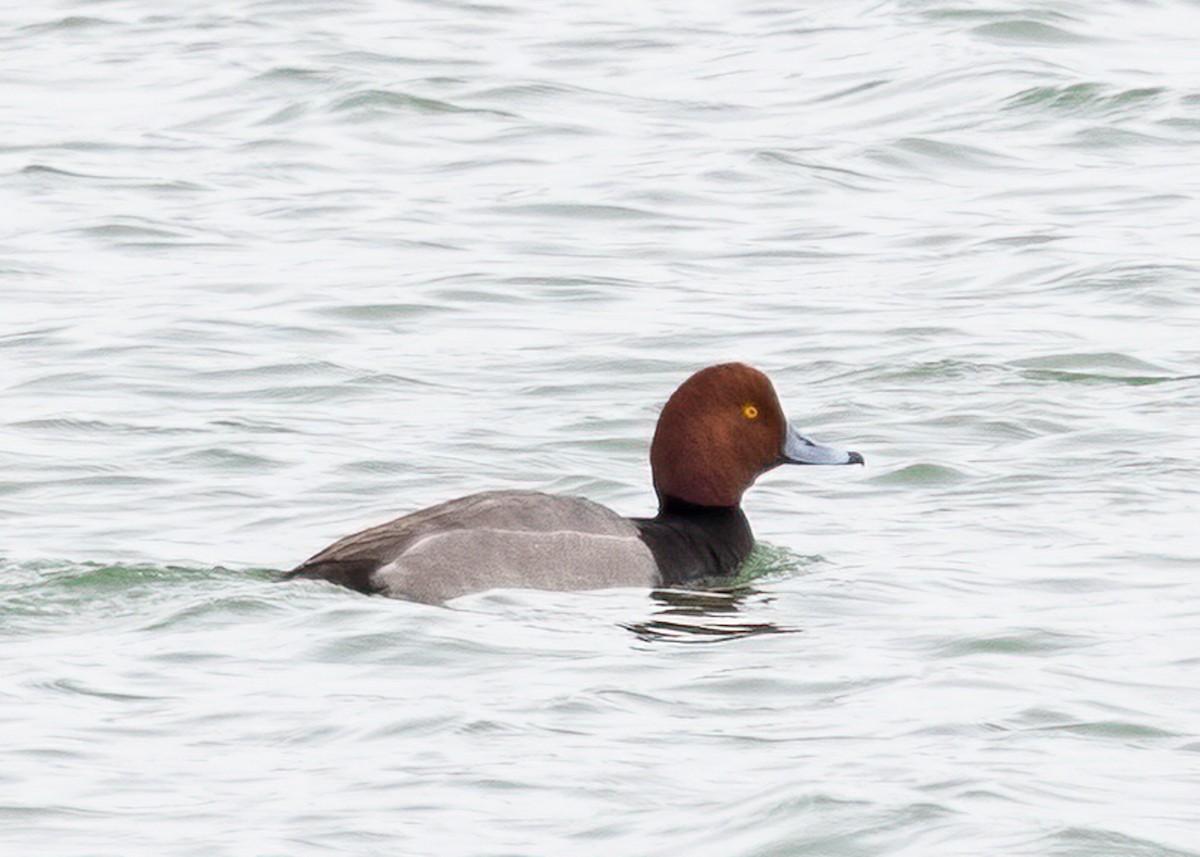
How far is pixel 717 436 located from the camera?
33.3 ft

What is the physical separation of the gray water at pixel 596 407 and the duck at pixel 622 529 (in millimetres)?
125

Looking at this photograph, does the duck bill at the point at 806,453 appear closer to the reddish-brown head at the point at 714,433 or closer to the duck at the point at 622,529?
the duck at the point at 622,529

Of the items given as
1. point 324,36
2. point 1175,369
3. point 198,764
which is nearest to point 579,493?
point 1175,369

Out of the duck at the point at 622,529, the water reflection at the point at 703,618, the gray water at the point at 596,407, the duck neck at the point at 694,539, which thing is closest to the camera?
the gray water at the point at 596,407

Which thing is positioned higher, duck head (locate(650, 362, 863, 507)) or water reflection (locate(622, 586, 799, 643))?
duck head (locate(650, 362, 863, 507))

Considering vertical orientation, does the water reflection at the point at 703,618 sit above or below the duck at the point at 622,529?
below

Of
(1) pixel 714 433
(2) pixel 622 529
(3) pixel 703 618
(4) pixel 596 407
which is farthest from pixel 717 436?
(4) pixel 596 407

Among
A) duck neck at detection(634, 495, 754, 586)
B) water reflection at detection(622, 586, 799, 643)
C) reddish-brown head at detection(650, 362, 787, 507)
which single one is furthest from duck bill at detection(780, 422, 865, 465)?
water reflection at detection(622, 586, 799, 643)

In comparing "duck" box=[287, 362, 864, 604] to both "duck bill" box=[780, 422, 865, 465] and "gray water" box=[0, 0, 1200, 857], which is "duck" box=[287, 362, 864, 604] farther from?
"gray water" box=[0, 0, 1200, 857]

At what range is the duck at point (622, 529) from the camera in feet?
30.3

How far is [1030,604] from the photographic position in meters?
9.19

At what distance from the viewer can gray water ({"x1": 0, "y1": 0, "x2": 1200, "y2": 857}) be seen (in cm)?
726

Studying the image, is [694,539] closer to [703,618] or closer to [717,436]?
[717,436]

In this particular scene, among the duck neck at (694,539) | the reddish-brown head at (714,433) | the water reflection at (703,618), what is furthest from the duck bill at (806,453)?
the water reflection at (703,618)
